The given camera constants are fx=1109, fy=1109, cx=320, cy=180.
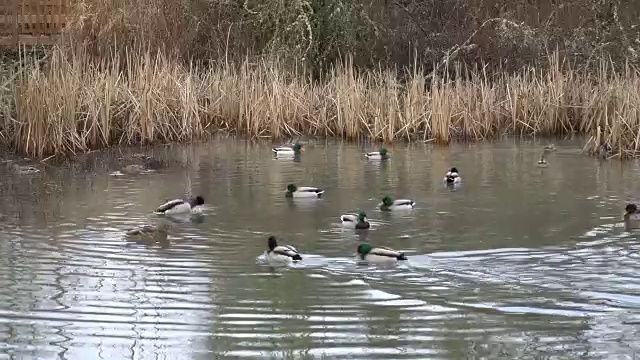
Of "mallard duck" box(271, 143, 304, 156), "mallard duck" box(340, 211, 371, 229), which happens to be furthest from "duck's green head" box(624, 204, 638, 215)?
"mallard duck" box(271, 143, 304, 156)

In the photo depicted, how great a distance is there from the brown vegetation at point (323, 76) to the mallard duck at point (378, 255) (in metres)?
6.69

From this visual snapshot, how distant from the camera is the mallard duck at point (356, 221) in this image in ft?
31.0

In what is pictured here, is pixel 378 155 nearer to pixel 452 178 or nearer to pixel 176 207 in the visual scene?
pixel 452 178

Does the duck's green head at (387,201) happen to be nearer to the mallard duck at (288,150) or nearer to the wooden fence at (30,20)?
the mallard duck at (288,150)

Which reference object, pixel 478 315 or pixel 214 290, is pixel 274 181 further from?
pixel 478 315

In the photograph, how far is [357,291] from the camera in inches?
282

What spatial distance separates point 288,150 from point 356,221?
5639 millimetres

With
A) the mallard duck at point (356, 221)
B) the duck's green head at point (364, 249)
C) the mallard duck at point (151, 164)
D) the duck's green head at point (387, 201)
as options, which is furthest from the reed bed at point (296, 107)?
the duck's green head at point (364, 249)

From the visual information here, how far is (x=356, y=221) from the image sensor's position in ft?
31.2

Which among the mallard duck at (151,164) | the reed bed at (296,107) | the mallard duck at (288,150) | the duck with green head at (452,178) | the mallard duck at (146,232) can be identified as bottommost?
the mallard duck at (146,232)

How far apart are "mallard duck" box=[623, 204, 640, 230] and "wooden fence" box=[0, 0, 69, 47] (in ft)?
42.2

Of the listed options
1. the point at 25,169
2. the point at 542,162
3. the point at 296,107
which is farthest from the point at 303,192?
the point at 296,107

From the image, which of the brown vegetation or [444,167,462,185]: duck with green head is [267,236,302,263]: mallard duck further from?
the brown vegetation

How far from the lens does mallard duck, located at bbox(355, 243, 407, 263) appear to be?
25.7 ft
